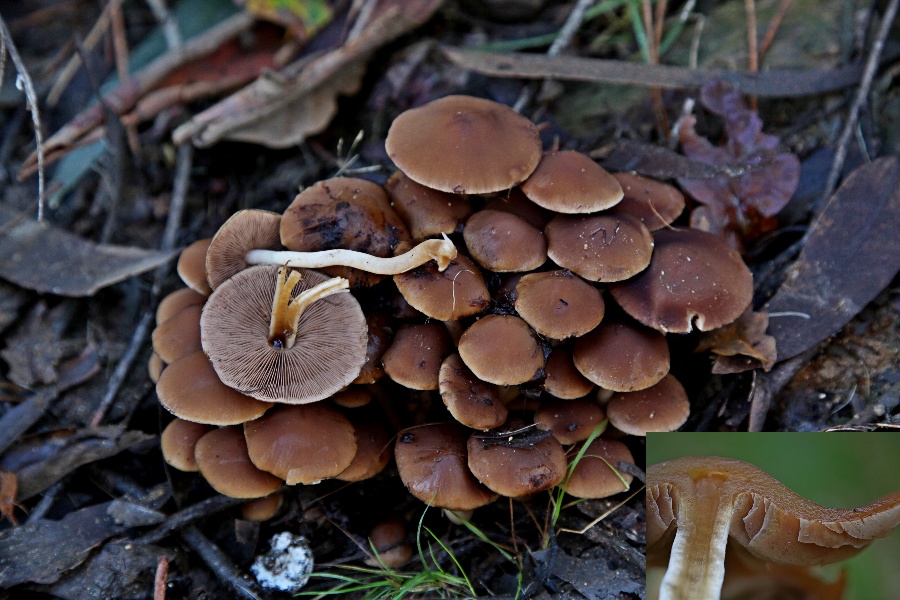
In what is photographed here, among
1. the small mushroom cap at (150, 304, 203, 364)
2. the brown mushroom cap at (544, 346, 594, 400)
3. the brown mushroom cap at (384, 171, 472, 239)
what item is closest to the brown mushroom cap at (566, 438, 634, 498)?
the brown mushroom cap at (544, 346, 594, 400)

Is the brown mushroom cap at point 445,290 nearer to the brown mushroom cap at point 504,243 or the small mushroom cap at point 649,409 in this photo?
the brown mushroom cap at point 504,243

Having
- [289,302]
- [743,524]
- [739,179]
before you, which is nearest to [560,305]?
[743,524]

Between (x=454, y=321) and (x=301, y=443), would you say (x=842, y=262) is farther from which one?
(x=301, y=443)

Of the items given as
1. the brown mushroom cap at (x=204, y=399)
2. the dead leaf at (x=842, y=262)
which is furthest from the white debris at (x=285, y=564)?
the dead leaf at (x=842, y=262)

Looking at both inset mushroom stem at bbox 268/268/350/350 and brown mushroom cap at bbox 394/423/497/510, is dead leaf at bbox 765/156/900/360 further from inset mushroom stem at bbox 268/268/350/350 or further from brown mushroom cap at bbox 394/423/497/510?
inset mushroom stem at bbox 268/268/350/350

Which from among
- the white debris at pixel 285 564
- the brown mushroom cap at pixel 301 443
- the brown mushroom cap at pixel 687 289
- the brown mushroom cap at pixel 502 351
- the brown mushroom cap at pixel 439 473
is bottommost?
the white debris at pixel 285 564

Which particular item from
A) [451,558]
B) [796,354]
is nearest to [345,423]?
[451,558]
